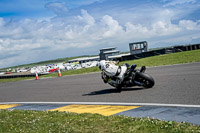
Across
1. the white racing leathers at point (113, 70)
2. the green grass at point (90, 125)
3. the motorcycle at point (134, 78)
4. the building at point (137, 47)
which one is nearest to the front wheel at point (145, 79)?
the motorcycle at point (134, 78)

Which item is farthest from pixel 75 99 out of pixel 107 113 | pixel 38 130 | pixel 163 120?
pixel 163 120

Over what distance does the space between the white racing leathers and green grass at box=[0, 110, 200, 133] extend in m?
3.55

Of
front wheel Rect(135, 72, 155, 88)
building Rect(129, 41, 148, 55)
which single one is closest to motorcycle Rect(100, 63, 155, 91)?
front wheel Rect(135, 72, 155, 88)

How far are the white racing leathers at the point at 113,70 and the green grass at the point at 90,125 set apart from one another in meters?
3.55

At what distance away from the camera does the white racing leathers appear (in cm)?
1019

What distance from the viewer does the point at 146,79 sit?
9.69m

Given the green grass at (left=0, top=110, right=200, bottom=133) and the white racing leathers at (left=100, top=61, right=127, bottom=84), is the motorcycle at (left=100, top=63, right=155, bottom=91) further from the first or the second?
the green grass at (left=0, top=110, right=200, bottom=133)

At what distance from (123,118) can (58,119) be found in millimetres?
1662

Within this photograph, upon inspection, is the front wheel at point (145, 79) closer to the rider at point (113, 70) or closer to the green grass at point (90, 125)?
the rider at point (113, 70)

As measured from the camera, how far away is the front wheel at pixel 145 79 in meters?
9.65

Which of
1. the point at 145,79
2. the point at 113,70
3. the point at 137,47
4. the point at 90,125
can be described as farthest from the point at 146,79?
the point at 137,47

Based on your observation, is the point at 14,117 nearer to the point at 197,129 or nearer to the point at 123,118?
the point at 123,118

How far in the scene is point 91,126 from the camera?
17.9 ft

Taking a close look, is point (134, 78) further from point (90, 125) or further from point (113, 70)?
point (90, 125)
